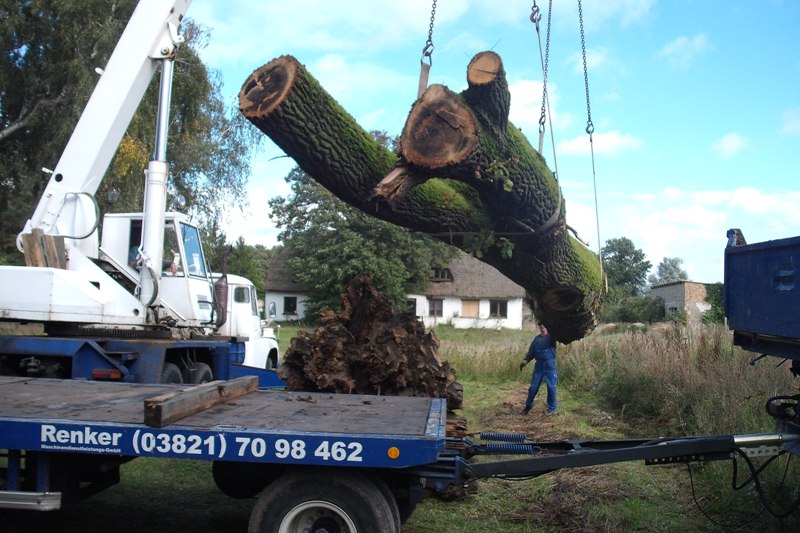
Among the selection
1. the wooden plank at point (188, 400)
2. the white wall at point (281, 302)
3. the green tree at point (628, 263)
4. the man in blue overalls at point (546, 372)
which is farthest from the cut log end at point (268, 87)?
the green tree at point (628, 263)

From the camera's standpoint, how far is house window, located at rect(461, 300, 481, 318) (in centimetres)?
5162

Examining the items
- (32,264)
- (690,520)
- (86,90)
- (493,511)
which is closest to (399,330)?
(493,511)

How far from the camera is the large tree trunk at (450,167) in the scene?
5582mm

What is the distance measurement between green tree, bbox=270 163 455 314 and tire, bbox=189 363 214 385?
29.0 meters

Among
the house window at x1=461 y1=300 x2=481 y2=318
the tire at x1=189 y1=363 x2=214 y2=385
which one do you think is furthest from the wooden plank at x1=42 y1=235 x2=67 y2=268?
the house window at x1=461 y1=300 x2=481 y2=318

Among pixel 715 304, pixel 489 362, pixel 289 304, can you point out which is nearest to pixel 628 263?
pixel 289 304

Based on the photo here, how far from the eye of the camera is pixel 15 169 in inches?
918

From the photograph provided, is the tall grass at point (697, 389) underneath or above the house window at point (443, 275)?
underneath

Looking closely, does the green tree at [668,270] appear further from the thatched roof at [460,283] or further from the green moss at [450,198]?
the green moss at [450,198]

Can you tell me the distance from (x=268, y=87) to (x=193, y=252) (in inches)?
197

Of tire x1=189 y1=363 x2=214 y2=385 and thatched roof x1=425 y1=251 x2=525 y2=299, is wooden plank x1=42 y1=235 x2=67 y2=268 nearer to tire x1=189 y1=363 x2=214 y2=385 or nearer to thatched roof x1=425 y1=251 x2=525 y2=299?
tire x1=189 y1=363 x2=214 y2=385

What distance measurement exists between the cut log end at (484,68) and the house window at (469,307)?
4613cm

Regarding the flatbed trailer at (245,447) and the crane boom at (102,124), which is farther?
the crane boom at (102,124)

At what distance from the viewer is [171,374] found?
8562mm
